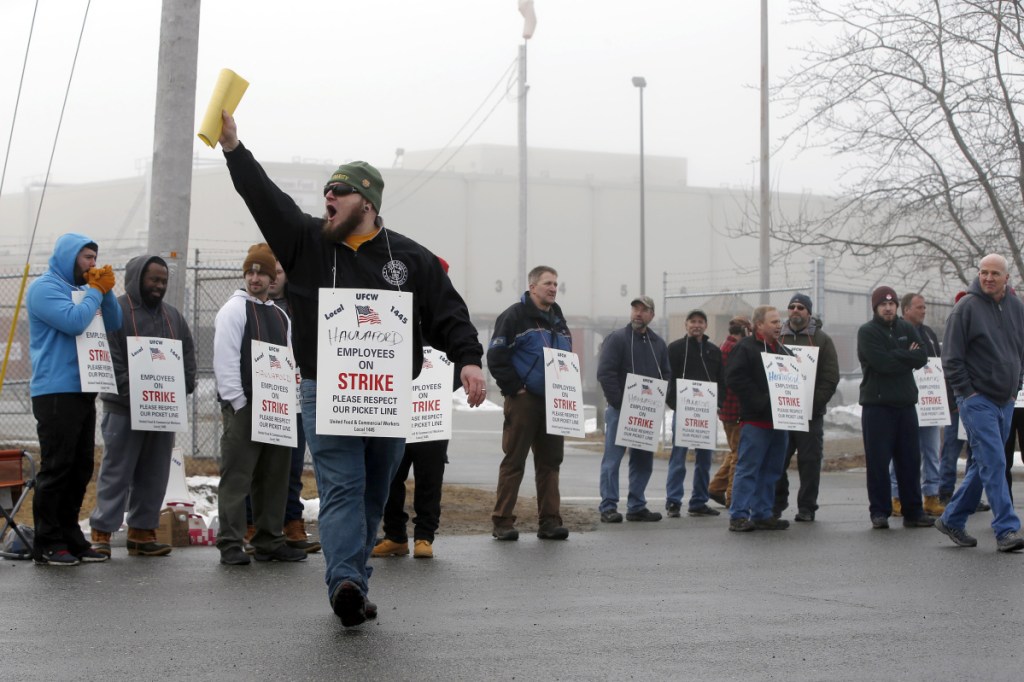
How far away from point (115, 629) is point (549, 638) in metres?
1.97

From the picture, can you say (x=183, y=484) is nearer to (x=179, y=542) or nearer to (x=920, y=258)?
(x=179, y=542)

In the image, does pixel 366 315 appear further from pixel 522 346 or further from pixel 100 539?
pixel 522 346

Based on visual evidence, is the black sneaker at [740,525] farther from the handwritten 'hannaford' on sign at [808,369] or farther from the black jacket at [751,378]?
the handwritten 'hannaford' on sign at [808,369]

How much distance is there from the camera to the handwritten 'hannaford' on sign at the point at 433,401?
9641 millimetres

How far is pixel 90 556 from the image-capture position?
8.40 metres

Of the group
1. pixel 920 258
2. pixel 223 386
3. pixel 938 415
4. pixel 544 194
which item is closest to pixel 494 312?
pixel 544 194

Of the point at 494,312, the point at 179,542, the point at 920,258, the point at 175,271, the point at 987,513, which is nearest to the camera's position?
the point at 179,542

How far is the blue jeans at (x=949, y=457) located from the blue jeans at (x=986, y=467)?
376 centimetres

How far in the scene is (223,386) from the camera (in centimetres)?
867

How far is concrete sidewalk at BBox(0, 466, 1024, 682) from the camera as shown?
211 inches

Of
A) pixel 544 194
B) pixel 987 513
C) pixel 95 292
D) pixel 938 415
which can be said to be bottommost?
pixel 987 513

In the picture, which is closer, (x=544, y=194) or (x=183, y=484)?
→ (x=183, y=484)

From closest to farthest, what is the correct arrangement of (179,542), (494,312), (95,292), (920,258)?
(95,292)
(179,542)
(920,258)
(494,312)

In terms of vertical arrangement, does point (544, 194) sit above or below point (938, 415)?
above
